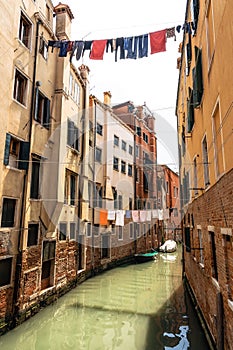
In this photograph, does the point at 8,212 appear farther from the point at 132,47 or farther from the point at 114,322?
the point at 132,47

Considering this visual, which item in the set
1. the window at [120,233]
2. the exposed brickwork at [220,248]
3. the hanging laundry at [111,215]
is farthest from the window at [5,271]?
the window at [120,233]

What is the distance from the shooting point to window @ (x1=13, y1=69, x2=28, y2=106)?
9.82m

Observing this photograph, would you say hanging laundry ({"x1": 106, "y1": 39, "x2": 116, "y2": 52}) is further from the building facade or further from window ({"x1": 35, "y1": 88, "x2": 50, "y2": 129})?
window ({"x1": 35, "y1": 88, "x2": 50, "y2": 129})

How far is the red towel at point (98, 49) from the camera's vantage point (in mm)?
9055

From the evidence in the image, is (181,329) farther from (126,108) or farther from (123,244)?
(126,108)

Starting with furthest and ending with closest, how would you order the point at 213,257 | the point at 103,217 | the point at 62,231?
the point at 103,217 < the point at 62,231 < the point at 213,257

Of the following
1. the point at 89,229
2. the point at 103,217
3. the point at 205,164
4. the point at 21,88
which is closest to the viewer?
the point at 205,164

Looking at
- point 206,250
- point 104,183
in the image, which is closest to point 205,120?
point 206,250

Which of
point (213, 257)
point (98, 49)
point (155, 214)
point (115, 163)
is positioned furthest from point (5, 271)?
point (155, 214)

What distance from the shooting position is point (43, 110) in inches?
454

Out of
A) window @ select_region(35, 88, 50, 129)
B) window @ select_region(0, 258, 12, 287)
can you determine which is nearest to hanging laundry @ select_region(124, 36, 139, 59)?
window @ select_region(35, 88, 50, 129)

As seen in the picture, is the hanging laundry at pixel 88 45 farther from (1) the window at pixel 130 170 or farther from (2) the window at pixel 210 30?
(1) the window at pixel 130 170

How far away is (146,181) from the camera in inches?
1151

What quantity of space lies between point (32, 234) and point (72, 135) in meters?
6.02
